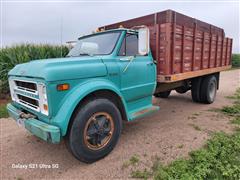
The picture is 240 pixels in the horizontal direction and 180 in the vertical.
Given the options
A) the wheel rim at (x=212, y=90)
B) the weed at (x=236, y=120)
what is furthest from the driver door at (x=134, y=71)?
the wheel rim at (x=212, y=90)

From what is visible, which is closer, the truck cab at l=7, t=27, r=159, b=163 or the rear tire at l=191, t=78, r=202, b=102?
the truck cab at l=7, t=27, r=159, b=163

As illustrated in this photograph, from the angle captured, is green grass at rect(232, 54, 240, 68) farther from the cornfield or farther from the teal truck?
the cornfield

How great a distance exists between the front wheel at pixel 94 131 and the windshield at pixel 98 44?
41.2 inches

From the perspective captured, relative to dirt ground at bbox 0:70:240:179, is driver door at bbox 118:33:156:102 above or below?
above

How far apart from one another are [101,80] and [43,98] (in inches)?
36.0

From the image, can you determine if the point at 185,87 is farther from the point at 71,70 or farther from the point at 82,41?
the point at 71,70

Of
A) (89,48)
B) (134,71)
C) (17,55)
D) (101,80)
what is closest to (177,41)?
(134,71)

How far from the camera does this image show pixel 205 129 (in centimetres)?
390

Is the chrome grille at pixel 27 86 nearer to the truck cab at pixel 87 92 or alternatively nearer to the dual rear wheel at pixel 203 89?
the truck cab at pixel 87 92

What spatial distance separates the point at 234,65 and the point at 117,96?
3483 cm

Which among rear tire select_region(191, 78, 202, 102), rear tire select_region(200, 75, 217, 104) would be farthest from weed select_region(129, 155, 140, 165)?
rear tire select_region(200, 75, 217, 104)

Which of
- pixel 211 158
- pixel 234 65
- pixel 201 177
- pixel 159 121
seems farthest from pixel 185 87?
pixel 234 65

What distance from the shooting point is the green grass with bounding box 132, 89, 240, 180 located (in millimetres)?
2354

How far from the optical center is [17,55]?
764cm
